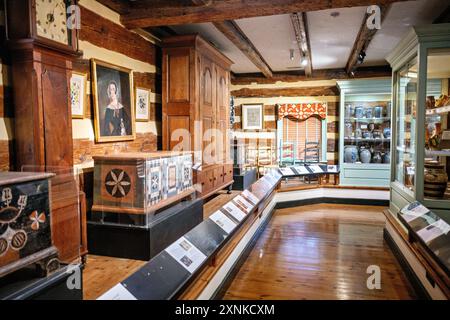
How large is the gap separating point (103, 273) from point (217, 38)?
399 centimetres

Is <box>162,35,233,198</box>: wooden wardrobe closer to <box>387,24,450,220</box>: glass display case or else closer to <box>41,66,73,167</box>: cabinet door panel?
<box>41,66,73,167</box>: cabinet door panel

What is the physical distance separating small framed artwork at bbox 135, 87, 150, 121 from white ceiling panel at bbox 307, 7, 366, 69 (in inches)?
92.4

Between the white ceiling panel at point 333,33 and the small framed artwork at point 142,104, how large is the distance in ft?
7.70

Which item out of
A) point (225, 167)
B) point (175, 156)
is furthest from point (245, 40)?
point (175, 156)

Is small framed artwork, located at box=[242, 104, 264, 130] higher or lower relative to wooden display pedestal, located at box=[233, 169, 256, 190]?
higher

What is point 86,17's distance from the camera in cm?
339

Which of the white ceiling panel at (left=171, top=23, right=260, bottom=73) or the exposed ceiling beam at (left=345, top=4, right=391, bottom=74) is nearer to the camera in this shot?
the exposed ceiling beam at (left=345, top=4, right=391, bottom=74)

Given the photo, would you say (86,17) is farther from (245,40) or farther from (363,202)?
(363,202)

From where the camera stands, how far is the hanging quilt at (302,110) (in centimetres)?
831

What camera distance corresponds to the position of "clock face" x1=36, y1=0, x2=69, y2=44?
8.05ft

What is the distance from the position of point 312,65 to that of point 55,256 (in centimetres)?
676

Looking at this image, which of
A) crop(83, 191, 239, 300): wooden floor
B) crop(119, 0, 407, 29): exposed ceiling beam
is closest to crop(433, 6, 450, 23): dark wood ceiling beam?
crop(119, 0, 407, 29): exposed ceiling beam

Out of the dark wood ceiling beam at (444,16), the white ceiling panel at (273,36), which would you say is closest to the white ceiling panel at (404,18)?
the dark wood ceiling beam at (444,16)

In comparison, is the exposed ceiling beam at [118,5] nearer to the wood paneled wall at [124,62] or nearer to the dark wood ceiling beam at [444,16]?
the wood paneled wall at [124,62]
